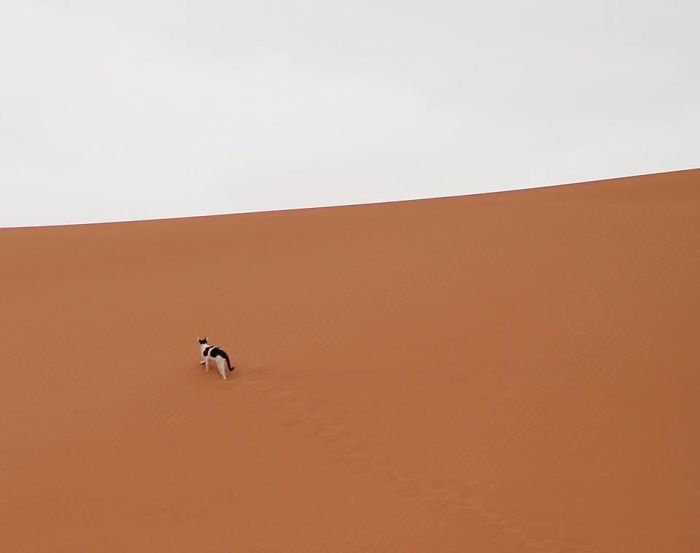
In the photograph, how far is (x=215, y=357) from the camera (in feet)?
37.9

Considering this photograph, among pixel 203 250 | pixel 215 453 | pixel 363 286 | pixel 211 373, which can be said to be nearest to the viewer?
pixel 215 453

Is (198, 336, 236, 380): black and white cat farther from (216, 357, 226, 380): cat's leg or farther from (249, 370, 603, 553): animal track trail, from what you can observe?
(249, 370, 603, 553): animal track trail

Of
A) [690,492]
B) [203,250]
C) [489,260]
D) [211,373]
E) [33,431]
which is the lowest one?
[690,492]

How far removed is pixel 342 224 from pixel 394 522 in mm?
7054

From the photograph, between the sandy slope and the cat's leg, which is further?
the cat's leg

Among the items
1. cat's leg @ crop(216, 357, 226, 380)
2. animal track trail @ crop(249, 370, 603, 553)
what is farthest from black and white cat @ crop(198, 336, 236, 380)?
animal track trail @ crop(249, 370, 603, 553)

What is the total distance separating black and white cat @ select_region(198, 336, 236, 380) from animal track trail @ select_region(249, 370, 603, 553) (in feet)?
1.21

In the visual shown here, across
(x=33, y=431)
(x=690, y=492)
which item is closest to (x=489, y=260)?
(x=690, y=492)

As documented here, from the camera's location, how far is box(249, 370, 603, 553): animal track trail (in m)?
→ 9.12

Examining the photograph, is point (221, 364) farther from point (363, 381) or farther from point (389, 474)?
point (389, 474)

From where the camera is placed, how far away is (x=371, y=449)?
1042cm

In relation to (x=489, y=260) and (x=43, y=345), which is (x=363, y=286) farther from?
(x=43, y=345)

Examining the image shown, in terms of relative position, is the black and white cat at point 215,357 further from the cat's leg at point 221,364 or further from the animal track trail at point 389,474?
the animal track trail at point 389,474

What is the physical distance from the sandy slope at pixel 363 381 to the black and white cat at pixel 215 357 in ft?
0.82
